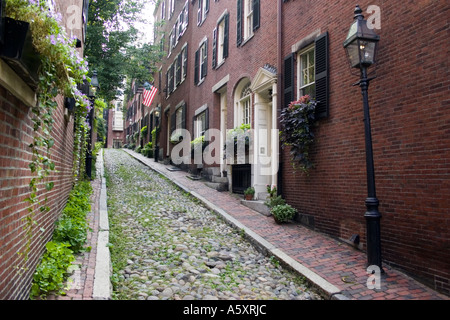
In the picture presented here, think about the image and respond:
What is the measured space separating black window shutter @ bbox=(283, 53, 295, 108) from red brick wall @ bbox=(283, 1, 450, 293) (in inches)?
53.6

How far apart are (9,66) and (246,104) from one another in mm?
9407

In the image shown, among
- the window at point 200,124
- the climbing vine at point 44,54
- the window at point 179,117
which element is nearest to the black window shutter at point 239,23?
the window at point 200,124

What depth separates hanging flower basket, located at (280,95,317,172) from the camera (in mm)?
→ 6688

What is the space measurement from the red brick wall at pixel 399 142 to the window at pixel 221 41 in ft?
21.5

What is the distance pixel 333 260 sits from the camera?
5.08 meters

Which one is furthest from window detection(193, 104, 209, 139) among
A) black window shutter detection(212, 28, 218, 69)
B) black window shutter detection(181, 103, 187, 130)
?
black window shutter detection(212, 28, 218, 69)

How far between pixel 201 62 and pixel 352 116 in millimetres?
11401

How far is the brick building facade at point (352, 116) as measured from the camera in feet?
14.0

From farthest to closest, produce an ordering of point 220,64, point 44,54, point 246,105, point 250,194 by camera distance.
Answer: point 220,64 → point 246,105 → point 250,194 → point 44,54

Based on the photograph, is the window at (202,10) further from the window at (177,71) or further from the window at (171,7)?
the window at (171,7)

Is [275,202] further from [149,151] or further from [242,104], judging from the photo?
[149,151]

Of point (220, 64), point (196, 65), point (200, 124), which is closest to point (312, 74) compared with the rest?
point (220, 64)

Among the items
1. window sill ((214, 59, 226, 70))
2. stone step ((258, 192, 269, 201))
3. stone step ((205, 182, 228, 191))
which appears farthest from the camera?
window sill ((214, 59, 226, 70))

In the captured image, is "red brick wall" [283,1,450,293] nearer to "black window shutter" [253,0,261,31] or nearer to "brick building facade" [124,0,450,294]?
"brick building facade" [124,0,450,294]
